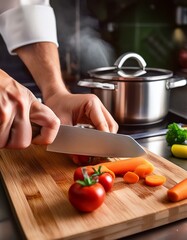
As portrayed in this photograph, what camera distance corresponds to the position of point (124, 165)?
2.96 ft

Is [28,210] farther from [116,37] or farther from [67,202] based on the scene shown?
[116,37]

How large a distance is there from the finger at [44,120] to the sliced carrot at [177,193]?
288 mm

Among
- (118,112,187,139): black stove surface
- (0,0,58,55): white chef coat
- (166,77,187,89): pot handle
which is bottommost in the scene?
(118,112,187,139): black stove surface

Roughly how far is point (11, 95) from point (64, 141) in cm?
24

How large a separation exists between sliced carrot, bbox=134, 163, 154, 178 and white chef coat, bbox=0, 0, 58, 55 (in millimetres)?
632

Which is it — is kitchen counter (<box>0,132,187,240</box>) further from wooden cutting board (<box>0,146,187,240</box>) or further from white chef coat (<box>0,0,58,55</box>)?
white chef coat (<box>0,0,58,55</box>)

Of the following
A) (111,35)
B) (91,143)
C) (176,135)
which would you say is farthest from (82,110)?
(111,35)

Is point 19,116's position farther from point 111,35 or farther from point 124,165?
point 111,35

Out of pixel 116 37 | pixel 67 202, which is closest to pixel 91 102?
pixel 67 202

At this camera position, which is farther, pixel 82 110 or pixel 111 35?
pixel 111 35

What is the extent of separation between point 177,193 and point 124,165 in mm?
177

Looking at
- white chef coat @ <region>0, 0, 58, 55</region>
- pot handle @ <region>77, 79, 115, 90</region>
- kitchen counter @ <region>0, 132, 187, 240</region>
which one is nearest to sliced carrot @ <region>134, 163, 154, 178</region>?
kitchen counter @ <region>0, 132, 187, 240</region>

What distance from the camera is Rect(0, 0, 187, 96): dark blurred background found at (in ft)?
6.93

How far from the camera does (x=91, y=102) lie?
1062mm
